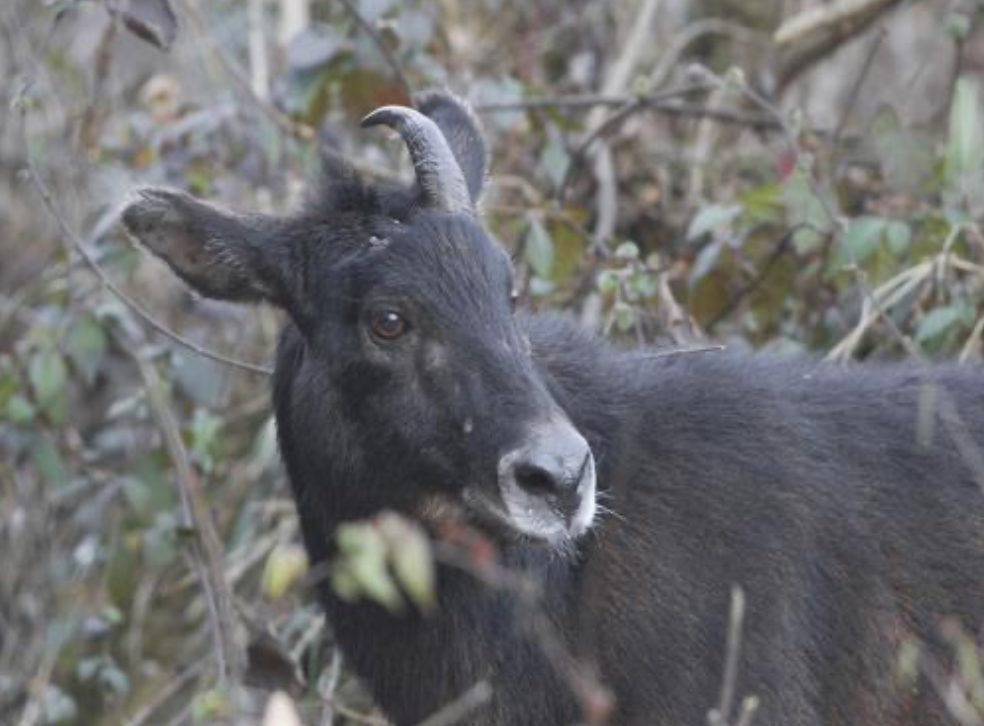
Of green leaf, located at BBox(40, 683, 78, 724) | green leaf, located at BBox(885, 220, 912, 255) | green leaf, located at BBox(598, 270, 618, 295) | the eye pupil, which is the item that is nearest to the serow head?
the eye pupil

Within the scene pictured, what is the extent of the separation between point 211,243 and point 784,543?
2.02m

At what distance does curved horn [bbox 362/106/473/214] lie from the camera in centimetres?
587

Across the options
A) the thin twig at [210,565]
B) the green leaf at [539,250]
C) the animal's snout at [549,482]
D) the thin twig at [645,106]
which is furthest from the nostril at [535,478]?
the thin twig at [645,106]

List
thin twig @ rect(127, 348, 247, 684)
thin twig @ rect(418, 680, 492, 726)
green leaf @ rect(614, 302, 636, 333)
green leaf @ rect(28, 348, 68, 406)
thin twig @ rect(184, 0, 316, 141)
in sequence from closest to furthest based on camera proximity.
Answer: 1. thin twig @ rect(418, 680, 492, 726)
2. thin twig @ rect(127, 348, 247, 684)
3. green leaf @ rect(614, 302, 636, 333)
4. green leaf @ rect(28, 348, 68, 406)
5. thin twig @ rect(184, 0, 316, 141)

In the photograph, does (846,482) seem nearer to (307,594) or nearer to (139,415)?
(307,594)

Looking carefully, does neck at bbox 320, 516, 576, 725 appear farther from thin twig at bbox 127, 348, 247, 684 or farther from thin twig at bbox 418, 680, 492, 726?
thin twig at bbox 127, 348, 247, 684

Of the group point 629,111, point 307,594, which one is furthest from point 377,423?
point 629,111

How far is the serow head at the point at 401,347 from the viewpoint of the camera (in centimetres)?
531

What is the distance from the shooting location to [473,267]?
573 cm

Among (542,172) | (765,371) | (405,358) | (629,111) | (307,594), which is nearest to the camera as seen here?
(405,358)

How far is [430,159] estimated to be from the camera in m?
Answer: 5.86

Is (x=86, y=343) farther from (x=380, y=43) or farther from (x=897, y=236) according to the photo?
(x=897, y=236)

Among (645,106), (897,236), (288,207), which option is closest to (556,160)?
(645,106)

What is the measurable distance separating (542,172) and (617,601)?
426cm
